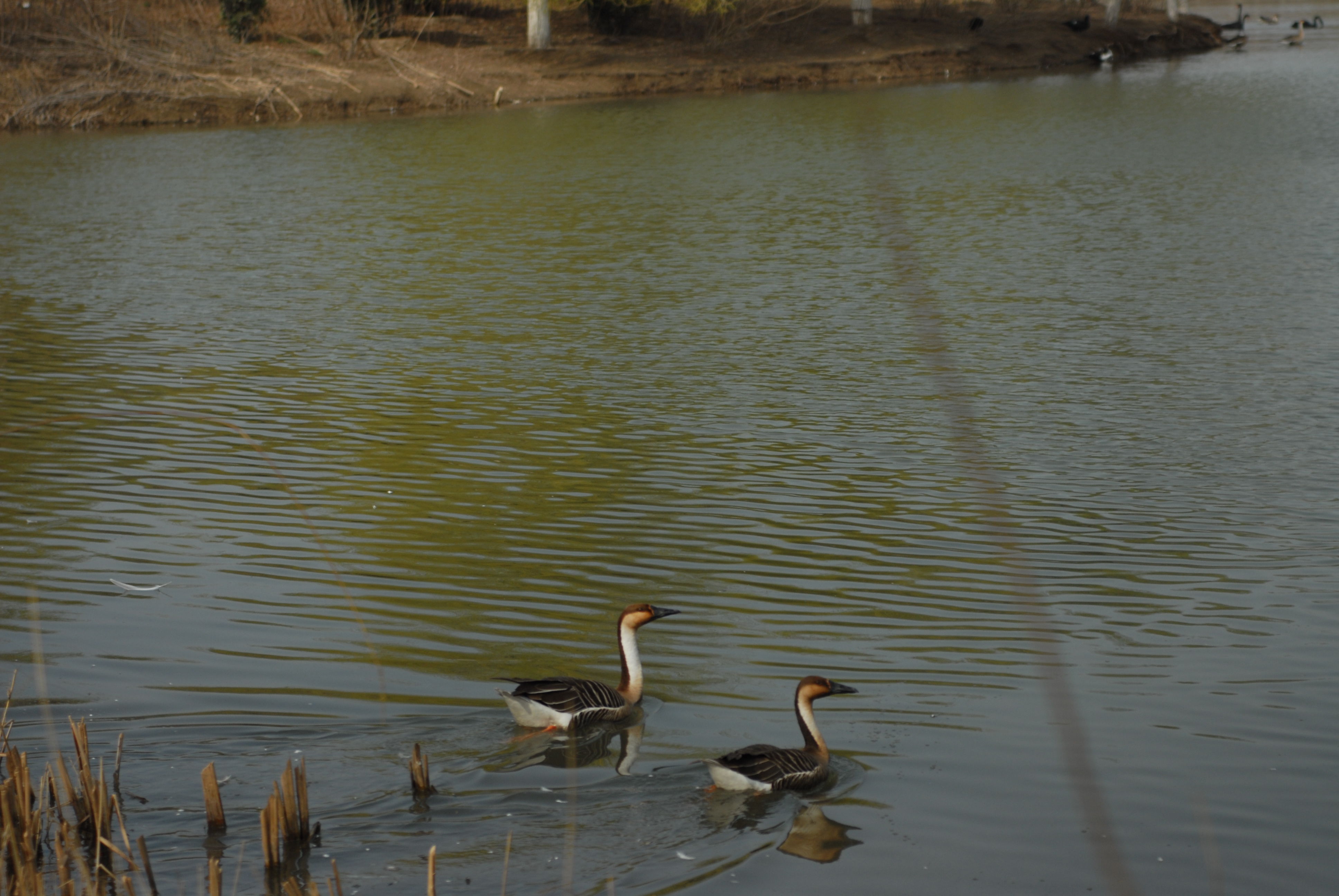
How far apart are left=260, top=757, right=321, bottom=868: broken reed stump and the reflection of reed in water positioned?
1.85 m

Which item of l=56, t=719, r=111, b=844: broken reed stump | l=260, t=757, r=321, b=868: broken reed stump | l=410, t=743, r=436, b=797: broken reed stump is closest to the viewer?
l=56, t=719, r=111, b=844: broken reed stump

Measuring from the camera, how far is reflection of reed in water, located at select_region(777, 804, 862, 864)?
5.43 m

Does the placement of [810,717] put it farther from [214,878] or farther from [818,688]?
[214,878]

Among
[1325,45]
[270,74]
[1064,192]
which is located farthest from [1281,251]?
[1325,45]

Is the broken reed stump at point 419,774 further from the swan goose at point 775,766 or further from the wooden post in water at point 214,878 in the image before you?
the wooden post in water at point 214,878

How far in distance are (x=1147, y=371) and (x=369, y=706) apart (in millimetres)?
8779

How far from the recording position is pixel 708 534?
8.94 metres

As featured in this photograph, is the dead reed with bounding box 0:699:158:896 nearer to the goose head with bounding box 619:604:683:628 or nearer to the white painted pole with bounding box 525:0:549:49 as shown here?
the goose head with bounding box 619:604:683:628

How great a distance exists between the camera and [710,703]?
6742 millimetres

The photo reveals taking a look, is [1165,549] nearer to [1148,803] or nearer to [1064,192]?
[1148,803]

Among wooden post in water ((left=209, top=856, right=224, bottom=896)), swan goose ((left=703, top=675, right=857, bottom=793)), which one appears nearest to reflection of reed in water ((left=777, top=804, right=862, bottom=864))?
swan goose ((left=703, top=675, right=857, bottom=793))

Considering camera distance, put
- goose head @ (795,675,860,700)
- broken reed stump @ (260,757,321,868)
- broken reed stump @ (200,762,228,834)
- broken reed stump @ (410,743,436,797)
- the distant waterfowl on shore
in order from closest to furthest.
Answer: broken reed stump @ (260,757,321,868), broken reed stump @ (200,762,228,834), broken reed stump @ (410,743,436,797), goose head @ (795,675,860,700), the distant waterfowl on shore

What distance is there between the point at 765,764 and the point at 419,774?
140 cm

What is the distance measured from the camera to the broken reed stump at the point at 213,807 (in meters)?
5.08
